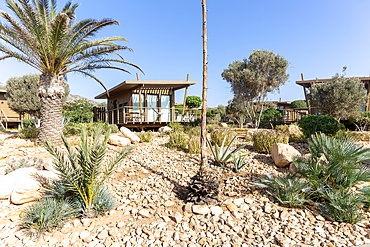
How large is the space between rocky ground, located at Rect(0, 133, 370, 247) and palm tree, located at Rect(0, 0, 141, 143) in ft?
16.0

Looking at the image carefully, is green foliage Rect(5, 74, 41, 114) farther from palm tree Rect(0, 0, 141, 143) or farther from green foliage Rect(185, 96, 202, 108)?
green foliage Rect(185, 96, 202, 108)

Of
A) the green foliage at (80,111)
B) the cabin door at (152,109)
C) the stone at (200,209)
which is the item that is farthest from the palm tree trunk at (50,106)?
the cabin door at (152,109)

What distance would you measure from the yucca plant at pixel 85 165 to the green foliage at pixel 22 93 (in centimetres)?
1957

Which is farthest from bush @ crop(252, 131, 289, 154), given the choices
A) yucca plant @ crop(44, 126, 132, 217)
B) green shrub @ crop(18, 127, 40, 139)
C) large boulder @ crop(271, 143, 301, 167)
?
green shrub @ crop(18, 127, 40, 139)

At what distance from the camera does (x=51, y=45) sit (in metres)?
7.23

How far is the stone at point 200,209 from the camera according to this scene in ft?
11.1

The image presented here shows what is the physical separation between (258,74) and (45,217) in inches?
619

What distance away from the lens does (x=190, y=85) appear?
46.6 ft

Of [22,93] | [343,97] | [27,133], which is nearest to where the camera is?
[27,133]

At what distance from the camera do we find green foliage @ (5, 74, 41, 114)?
719 inches

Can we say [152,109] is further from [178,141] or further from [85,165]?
[85,165]

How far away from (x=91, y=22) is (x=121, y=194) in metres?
6.72

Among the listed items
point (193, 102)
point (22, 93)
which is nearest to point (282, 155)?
point (193, 102)

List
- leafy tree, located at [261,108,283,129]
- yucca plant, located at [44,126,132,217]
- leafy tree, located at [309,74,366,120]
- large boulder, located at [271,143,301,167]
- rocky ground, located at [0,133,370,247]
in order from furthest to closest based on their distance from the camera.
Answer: leafy tree, located at [261,108,283,129], leafy tree, located at [309,74,366,120], large boulder, located at [271,143,301,167], yucca plant, located at [44,126,132,217], rocky ground, located at [0,133,370,247]
